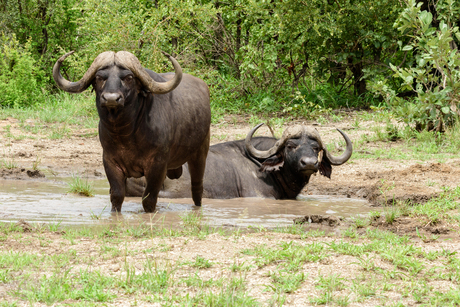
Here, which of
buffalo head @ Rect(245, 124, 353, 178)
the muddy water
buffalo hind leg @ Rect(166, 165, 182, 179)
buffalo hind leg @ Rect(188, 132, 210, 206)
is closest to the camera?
the muddy water

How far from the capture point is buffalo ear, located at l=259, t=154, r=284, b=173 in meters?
8.27

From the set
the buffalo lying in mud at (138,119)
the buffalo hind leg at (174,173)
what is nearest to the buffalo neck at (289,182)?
the buffalo hind leg at (174,173)

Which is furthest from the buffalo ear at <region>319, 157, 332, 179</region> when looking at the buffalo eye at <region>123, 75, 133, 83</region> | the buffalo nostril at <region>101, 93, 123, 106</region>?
the buffalo nostril at <region>101, 93, 123, 106</region>

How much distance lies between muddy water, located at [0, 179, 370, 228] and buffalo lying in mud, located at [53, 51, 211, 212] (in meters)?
0.43

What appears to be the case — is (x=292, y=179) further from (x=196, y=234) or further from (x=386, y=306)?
(x=386, y=306)

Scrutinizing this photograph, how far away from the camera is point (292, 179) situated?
8227 mm

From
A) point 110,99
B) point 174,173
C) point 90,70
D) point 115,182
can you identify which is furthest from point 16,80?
point 110,99

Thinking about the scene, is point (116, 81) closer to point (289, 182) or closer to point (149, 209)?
point (149, 209)

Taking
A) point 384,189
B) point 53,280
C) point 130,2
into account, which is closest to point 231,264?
point 53,280

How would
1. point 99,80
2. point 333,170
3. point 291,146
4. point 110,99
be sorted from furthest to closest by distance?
point 333,170 < point 291,146 < point 99,80 < point 110,99

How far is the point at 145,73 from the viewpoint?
219 inches

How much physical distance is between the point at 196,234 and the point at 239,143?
4.40 metres

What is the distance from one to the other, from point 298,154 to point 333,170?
5.17ft

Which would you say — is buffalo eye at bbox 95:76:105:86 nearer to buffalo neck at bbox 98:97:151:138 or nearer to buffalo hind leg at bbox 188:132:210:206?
buffalo neck at bbox 98:97:151:138
